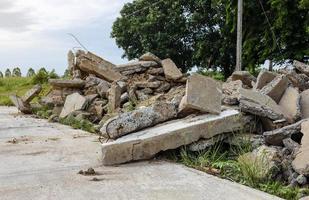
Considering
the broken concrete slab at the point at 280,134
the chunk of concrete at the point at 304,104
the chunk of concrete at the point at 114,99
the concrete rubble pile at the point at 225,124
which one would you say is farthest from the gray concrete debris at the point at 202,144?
the chunk of concrete at the point at 114,99

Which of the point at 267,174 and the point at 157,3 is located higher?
the point at 157,3

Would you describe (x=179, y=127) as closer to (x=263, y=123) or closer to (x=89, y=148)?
(x=263, y=123)

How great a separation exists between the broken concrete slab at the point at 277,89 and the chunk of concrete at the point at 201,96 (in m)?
0.76

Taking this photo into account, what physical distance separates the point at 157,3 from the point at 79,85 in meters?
18.0

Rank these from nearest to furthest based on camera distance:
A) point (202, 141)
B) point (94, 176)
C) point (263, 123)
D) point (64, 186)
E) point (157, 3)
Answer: point (64, 186) → point (94, 176) → point (202, 141) → point (263, 123) → point (157, 3)

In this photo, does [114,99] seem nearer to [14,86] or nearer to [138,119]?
[138,119]

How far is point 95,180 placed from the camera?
13.6 ft

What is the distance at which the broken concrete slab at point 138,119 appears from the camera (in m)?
5.21

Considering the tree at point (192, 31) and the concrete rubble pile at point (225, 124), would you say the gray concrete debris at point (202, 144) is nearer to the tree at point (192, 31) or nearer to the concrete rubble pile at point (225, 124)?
the concrete rubble pile at point (225, 124)

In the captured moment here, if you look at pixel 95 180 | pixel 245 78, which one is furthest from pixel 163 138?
pixel 245 78

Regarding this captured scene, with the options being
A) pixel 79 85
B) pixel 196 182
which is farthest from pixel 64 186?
pixel 79 85

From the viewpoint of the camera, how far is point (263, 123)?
550 centimetres

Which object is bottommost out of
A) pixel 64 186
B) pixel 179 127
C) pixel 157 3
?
pixel 64 186

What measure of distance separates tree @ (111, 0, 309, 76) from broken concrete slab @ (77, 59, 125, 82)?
8188 mm
